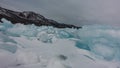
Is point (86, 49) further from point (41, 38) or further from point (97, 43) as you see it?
point (41, 38)

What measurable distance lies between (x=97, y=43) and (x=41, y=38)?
2841 mm

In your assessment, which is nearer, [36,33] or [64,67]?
[64,67]

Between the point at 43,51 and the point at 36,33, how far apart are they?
3.67 metres

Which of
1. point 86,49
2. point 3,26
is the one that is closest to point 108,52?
point 86,49

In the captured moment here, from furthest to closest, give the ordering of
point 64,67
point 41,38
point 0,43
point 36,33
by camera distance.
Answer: point 36,33 → point 41,38 → point 0,43 → point 64,67

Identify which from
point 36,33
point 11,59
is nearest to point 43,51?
point 11,59

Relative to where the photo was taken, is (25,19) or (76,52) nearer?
(76,52)

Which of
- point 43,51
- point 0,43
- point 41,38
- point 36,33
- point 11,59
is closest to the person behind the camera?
point 11,59

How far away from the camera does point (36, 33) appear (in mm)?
11398

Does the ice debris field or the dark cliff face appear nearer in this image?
the ice debris field

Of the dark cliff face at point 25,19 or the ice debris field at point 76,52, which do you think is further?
the dark cliff face at point 25,19

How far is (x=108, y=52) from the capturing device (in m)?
7.42

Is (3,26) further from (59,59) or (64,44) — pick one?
(59,59)

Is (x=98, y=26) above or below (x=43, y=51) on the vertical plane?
above
